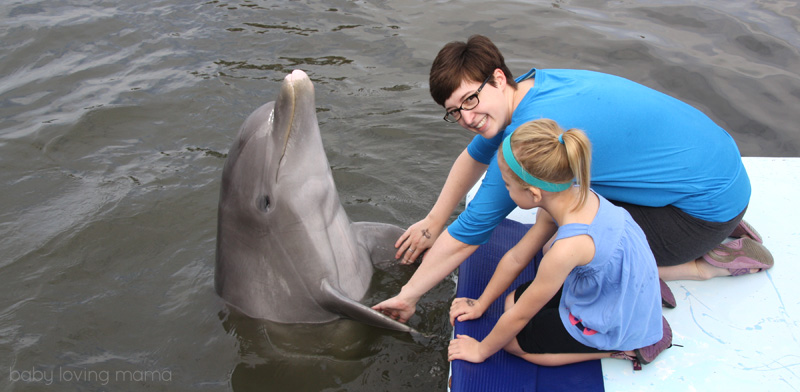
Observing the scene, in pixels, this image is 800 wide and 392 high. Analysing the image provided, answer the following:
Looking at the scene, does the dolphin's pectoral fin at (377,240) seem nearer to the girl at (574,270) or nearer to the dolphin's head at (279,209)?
the dolphin's head at (279,209)

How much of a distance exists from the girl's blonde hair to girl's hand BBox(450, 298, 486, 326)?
1.24m

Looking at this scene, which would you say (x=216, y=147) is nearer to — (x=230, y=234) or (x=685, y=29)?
(x=230, y=234)

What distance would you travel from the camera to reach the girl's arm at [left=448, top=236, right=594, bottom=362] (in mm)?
2854

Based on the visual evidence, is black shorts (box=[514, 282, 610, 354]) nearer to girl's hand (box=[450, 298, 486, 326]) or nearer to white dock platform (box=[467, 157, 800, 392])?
white dock platform (box=[467, 157, 800, 392])

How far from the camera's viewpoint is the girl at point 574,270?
277 cm

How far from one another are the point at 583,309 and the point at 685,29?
8.30 metres

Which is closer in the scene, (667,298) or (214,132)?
(667,298)

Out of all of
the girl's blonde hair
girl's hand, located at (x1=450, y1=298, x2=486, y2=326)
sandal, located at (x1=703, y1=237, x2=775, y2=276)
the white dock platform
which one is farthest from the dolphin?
sandal, located at (x1=703, y1=237, x2=775, y2=276)

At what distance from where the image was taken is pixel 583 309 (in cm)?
313

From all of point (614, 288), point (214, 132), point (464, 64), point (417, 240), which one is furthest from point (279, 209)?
point (214, 132)

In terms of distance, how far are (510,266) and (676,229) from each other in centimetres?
106

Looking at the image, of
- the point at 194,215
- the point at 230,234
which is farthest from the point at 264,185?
the point at 194,215

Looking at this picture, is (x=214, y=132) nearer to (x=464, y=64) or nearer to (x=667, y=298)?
(x=464, y=64)

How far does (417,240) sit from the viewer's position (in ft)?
14.4
